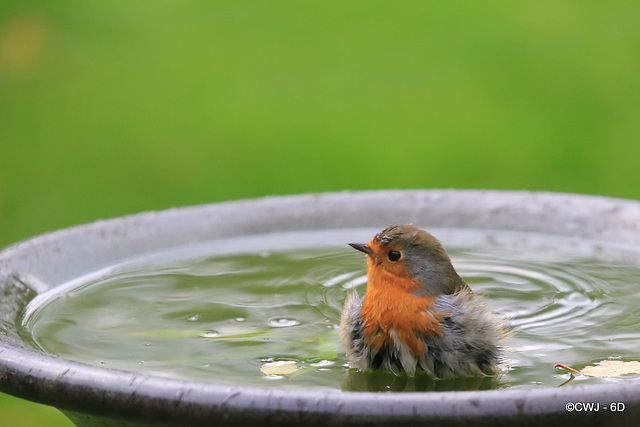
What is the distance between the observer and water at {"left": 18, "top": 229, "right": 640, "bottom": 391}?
308 centimetres

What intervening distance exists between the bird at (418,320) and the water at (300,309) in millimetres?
61

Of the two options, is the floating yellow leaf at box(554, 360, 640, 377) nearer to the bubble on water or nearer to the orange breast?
the orange breast

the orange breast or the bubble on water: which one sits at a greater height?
the orange breast

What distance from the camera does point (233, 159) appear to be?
964 cm

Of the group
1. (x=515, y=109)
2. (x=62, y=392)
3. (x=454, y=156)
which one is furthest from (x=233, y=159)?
(x=62, y=392)

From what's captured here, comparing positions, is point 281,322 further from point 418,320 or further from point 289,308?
point 418,320

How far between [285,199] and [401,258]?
4.33 feet

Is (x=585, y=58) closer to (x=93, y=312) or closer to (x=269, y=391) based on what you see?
(x=93, y=312)

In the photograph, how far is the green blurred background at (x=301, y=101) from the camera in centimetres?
909

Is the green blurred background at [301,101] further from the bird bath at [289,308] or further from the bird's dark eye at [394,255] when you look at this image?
the bird's dark eye at [394,255]

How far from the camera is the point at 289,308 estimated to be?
365 centimetres

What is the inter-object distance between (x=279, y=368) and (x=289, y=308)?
60 cm

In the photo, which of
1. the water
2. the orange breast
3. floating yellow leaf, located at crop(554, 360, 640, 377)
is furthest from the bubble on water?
floating yellow leaf, located at crop(554, 360, 640, 377)

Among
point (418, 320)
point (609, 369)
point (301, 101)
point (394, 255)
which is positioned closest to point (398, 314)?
point (418, 320)
